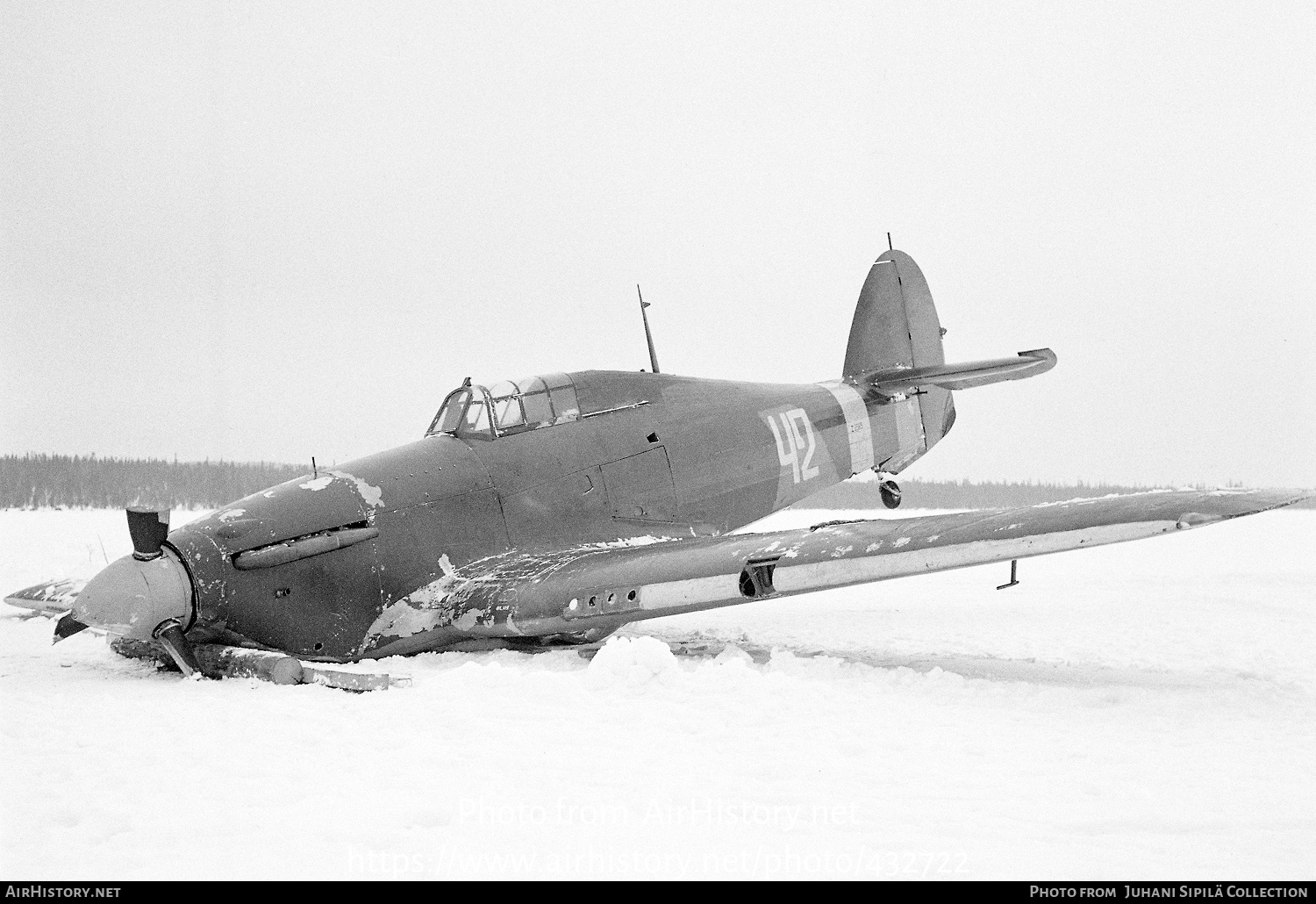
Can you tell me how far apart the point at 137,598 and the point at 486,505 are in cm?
261

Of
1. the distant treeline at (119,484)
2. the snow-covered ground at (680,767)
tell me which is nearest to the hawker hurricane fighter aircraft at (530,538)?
the snow-covered ground at (680,767)

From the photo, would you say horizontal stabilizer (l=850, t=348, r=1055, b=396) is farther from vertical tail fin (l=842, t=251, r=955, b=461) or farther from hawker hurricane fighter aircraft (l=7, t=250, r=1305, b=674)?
hawker hurricane fighter aircraft (l=7, t=250, r=1305, b=674)

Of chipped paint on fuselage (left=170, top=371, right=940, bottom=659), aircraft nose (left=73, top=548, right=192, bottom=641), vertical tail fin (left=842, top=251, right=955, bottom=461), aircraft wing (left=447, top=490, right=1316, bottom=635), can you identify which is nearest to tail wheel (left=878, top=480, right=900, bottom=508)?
vertical tail fin (left=842, top=251, right=955, bottom=461)

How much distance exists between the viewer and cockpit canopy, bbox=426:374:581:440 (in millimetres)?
8297

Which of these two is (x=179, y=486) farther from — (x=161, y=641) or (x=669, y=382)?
(x=161, y=641)

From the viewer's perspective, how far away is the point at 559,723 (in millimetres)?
4625

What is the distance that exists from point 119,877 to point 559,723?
84.2 inches

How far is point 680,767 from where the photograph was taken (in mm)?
3992

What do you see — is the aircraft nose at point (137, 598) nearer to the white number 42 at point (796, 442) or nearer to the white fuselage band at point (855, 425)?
the white number 42 at point (796, 442)

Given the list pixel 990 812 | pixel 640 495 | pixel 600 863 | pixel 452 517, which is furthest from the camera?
pixel 640 495

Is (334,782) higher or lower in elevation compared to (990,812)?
higher

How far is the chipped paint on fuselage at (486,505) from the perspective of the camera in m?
6.65

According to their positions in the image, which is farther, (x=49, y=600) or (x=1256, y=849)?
(x=49, y=600)
